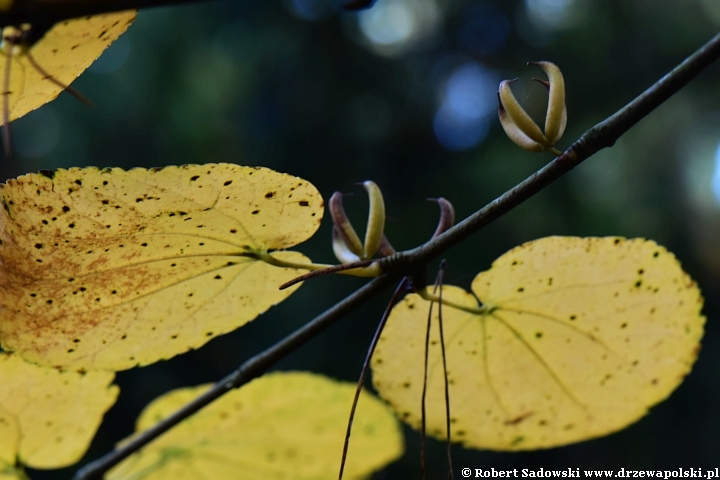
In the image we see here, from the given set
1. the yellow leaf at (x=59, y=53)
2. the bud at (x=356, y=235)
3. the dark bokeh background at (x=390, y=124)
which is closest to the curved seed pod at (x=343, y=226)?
the bud at (x=356, y=235)

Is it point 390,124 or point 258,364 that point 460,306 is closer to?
Answer: point 258,364

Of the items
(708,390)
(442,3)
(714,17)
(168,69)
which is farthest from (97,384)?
(714,17)

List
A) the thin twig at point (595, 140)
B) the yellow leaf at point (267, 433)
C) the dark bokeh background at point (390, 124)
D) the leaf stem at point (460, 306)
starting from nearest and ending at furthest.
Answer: the thin twig at point (595, 140) → the leaf stem at point (460, 306) → the yellow leaf at point (267, 433) → the dark bokeh background at point (390, 124)

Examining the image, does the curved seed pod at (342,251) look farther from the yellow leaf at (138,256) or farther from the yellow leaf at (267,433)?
the yellow leaf at (267,433)

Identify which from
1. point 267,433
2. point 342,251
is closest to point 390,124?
point 267,433

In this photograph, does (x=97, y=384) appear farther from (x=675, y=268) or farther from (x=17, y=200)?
(x=675, y=268)
